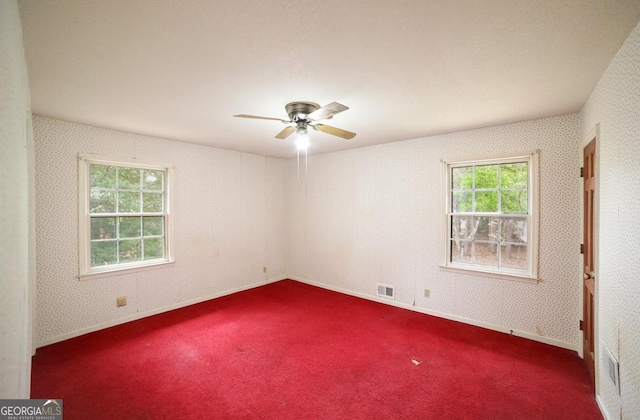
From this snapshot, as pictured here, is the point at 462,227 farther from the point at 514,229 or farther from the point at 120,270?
the point at 120,270

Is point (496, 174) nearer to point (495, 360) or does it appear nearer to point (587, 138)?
point (587, 138)

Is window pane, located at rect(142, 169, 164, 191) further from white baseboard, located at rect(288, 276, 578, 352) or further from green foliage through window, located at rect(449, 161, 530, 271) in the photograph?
Answer: green foliage through window, located at rect(449, 161, 530, 271)

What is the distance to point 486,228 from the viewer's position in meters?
3.39

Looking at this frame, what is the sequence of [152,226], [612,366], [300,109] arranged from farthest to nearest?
[152,226] < [300,109] < [612,366]

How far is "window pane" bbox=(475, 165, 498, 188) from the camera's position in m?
3.35

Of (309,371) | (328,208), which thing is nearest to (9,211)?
(309,371)

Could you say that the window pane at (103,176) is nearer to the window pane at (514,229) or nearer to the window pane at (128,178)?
the window pane at (128,178)

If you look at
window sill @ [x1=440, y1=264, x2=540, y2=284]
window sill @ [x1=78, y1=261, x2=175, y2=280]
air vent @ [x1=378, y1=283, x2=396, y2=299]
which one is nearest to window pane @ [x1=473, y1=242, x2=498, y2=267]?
window sill @ [x1=440, y1=264, x2=540, y2=284]

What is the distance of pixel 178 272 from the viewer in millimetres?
4035

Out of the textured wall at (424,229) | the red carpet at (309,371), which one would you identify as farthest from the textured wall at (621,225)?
the textured wall at (424,229)

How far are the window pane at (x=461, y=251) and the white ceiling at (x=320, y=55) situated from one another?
1602 millimetres

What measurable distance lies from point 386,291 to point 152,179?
3.74 metres

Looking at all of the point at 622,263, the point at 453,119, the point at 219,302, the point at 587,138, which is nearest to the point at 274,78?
the point at 453,119

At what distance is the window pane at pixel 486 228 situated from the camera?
10.9ft
